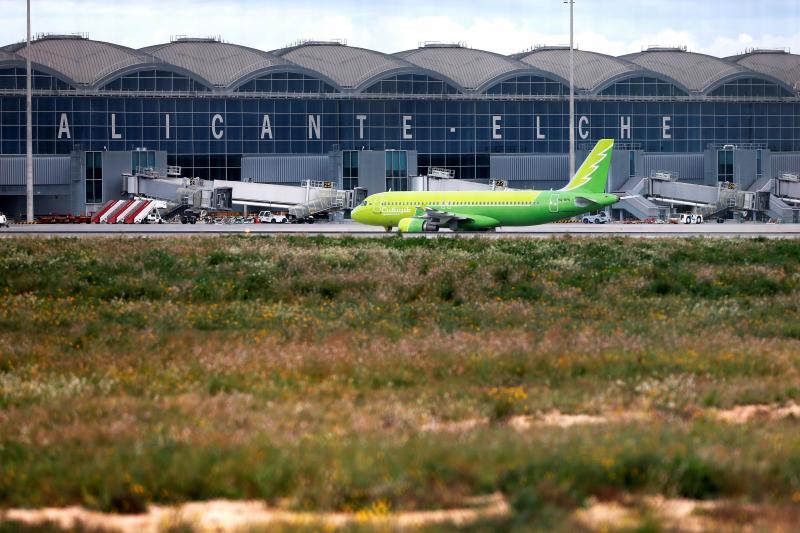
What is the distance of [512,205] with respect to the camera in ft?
232

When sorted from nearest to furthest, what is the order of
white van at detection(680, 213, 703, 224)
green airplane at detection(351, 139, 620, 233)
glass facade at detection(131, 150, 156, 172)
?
1. green airplane at detection(351, 139, 620, 233)
2. white van at detection(680, 213, 703, 224)
3. glass facade at detection(131, 150, 156, 172)

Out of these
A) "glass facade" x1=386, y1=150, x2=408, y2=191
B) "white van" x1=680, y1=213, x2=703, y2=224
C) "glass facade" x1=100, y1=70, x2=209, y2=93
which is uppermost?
"glass facade" x1=100, y1=70, x2=209, y2=93

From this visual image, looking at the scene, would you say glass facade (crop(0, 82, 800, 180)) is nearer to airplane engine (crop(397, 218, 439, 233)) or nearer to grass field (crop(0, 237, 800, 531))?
airplane engine (crop(397, 218, 439, 233))

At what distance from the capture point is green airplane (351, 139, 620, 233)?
70000 mm

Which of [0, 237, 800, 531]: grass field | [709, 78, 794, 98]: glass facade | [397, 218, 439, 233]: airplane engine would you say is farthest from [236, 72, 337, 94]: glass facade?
[0, 237, 800, 531]: grass field

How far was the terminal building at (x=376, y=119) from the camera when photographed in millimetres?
120812

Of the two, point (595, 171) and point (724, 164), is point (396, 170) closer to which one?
point (724, 164)

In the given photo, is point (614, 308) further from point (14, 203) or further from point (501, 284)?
point (14, 203)

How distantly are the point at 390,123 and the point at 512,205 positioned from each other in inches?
2379

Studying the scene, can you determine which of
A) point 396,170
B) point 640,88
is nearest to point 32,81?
point 396,170

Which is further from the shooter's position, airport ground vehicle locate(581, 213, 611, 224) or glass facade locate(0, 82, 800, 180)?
glass facade locate(0, 82, 800, 180)

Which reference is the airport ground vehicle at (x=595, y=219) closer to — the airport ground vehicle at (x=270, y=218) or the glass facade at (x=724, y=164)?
the glass facade at (x=724, y=164)

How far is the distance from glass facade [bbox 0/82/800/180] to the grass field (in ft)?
284

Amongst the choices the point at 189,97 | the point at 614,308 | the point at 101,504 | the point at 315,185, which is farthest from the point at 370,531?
the point at 189,97
